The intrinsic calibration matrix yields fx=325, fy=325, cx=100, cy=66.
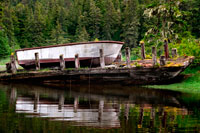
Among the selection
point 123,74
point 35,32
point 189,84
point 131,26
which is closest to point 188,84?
point 189,84

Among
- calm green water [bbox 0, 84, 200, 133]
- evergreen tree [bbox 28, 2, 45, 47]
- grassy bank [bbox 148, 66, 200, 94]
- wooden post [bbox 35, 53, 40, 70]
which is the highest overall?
evergreen tree [bbox 28, 2, 45, 47]

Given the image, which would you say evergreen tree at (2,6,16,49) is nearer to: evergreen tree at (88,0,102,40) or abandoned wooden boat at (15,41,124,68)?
evergreen tree at (88,0,102,40)

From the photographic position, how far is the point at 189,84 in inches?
842

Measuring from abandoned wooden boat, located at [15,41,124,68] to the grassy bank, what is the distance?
17.7 feet

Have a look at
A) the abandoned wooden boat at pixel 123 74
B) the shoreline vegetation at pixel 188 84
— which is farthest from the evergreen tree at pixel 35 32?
the shoreline vegetation at pixel 188 84

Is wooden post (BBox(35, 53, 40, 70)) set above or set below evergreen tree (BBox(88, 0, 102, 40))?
below

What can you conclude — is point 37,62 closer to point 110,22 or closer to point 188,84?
point 188,84

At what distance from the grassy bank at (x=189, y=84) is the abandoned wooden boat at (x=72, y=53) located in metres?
5.41

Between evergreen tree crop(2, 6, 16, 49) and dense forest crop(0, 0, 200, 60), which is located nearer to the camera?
evergreen tree crop(2, 6, 16, 49)

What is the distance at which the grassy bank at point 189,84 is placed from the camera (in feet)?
65.2

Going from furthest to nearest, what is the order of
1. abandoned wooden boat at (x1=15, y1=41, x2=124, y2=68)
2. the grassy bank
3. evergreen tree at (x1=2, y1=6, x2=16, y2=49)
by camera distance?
evergreen tree at (x1=2, y1=6, x2=16, y2=49) < abandoned wooden boat at (x1=15, y1=41, x2=124, y2=68) < the grassy bank

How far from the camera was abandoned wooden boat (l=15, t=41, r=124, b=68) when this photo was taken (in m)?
25.2

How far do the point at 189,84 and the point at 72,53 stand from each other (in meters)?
9.40

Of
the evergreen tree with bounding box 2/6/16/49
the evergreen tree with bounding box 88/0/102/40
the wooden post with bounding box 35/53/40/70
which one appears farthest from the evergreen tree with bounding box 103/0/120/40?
the wooden post with bounding box 35/53/40/70
